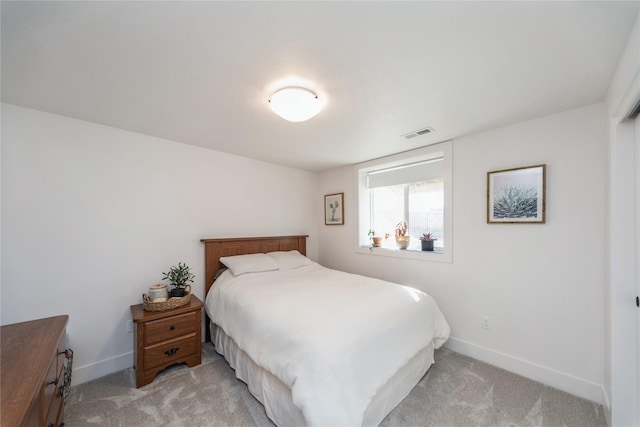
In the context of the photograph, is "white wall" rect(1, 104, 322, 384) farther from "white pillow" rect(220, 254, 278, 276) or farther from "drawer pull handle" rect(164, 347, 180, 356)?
"drawer pull handle" rect(164, 347, 180, 356)

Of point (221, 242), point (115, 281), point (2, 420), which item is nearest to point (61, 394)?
point (115, 281)

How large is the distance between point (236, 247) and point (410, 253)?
2.19 metres

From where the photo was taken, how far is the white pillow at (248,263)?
8.98ft

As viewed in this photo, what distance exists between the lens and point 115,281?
→ 226cm

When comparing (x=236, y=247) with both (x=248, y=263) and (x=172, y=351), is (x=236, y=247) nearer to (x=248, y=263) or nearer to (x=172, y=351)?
(x=248, y=263)

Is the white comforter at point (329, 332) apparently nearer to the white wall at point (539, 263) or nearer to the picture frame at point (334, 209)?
the white wall at point (539, 263)

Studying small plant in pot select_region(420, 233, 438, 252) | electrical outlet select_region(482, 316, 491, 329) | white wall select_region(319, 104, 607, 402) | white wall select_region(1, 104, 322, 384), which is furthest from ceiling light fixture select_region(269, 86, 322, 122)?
electrical outlet select_region(482, 316, 491, 329)

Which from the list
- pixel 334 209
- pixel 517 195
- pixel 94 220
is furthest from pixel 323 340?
pixel 334 209

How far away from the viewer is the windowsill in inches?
106

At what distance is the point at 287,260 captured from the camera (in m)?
3.20

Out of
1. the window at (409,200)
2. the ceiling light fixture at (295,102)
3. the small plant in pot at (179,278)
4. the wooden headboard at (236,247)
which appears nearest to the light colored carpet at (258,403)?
the small plant in pot at (179,278)

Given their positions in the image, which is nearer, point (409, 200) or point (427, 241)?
point (427, 241)

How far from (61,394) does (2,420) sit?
44.8 inches

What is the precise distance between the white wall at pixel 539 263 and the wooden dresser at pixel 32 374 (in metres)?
3.01
